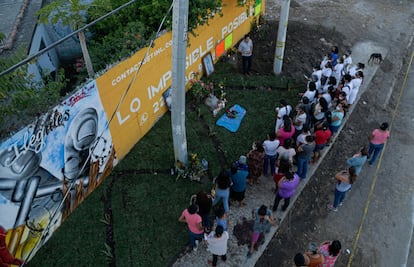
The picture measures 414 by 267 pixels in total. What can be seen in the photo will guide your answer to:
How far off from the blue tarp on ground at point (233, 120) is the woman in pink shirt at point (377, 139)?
3.53 metres

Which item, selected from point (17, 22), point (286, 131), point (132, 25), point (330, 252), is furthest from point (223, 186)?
point (17, 22)

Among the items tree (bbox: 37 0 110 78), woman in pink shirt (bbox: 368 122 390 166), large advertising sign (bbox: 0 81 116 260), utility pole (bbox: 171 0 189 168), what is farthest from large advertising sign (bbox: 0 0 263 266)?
woman in pink shirt (bbox: 368 122 390 166)

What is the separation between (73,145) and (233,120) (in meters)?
4.76

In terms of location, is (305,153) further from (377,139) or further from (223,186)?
(223,186)

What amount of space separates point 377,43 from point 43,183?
13.6m

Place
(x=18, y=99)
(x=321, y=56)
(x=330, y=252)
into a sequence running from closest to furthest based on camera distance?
(x=18, y=99)
(x=330, y=252)
(x=321, y=56)

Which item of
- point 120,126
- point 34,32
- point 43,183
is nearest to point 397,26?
point 120,126

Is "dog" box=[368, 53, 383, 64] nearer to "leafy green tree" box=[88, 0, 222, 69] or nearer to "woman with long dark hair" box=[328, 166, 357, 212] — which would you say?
"leafy green tree" box=[88, 0, 222, 69]

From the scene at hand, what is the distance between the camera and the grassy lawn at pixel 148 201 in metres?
7.10

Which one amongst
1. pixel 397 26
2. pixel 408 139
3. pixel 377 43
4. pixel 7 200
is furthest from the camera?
pixel 397 26

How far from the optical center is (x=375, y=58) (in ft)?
43.0

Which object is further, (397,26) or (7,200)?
(397,26)

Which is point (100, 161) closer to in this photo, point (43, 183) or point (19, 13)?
point (43, 183)

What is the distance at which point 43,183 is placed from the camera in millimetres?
6566
